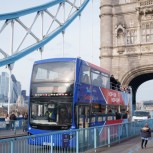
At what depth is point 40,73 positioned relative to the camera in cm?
1303

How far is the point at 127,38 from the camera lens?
30875 millimetres

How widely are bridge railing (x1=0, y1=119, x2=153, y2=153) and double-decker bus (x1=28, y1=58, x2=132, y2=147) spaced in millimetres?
700

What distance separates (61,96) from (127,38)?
777 inches

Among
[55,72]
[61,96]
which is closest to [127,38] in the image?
[55,72]

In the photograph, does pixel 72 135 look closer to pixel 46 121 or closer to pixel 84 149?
pixel 84 149

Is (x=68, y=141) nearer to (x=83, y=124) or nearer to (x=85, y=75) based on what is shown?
(x=83, y=124)

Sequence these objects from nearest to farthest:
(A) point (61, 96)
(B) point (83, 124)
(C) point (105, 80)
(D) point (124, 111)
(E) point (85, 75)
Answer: (A) point (61, 96) → (B) point (83, 124) → (E) point (85, 75) → (C) point (105, 80) → (D) point (124, 111)

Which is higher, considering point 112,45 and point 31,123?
point 112,45

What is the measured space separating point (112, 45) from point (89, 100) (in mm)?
18204

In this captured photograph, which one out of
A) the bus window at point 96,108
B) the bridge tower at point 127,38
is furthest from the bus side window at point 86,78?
the bridge tower at point 127,38

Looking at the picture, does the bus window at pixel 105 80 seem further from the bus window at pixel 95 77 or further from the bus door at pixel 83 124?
the bus door at pixel 83 124

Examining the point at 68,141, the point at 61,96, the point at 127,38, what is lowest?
the point at 68,141

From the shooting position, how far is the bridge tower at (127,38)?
30078mm

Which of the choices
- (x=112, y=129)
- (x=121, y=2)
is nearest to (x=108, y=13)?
(x=121, y=2)
